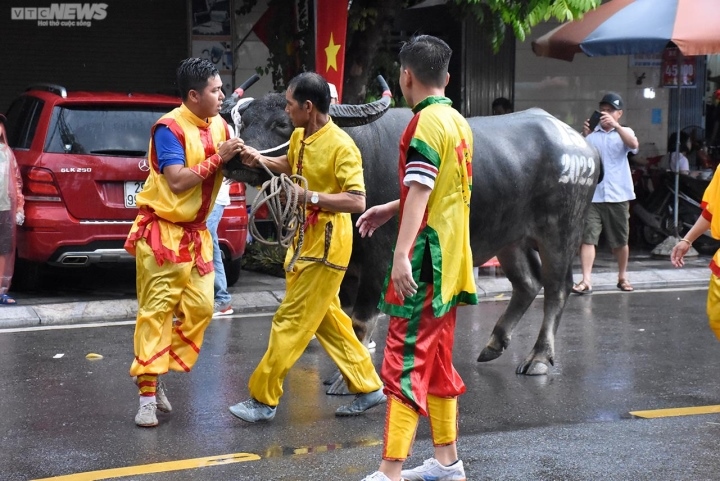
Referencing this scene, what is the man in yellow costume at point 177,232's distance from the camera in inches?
240

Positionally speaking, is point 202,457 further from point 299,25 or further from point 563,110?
point 563,110

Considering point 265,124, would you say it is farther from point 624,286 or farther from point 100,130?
point 624,286

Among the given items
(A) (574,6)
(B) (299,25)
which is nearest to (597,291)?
(A) (574,6)

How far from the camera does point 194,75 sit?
6.17m

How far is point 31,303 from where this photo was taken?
32.8 feet

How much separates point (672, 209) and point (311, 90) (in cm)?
923

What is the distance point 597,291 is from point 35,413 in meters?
6.46

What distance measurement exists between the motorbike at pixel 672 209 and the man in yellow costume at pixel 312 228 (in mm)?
8790

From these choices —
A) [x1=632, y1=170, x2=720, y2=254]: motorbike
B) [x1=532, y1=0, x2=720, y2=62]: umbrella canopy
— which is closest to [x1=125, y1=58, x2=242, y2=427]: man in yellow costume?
[x1=532, y1=0, x2=720, y2=62]: umbrella canopy

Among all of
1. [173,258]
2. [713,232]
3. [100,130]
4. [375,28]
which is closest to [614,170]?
[375,28]

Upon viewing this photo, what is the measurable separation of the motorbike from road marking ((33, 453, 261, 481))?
9520mm

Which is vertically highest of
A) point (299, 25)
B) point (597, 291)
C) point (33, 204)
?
point (299, 25)

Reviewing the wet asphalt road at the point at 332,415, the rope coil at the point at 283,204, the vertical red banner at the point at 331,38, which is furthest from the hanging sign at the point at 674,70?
the rope coil at the point at 283,204

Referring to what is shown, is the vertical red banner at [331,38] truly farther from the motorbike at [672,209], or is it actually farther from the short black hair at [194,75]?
the motorbike at [672,209]
